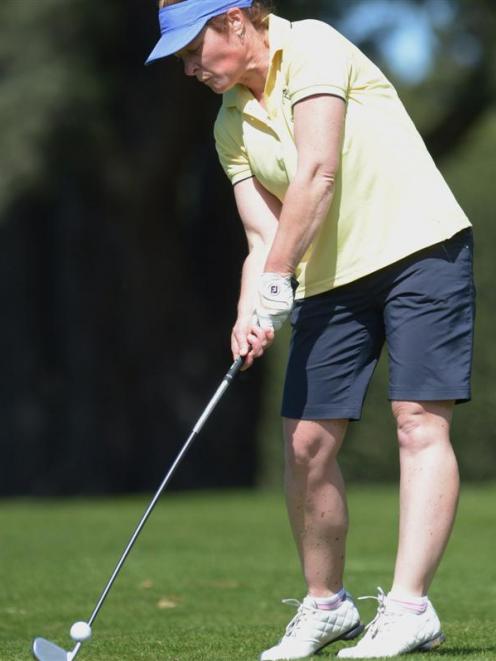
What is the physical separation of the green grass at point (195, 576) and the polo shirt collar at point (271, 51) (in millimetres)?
1541

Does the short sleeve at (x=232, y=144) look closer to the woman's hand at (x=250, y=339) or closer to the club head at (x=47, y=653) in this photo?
the woman's hand at (x=250, y=339)

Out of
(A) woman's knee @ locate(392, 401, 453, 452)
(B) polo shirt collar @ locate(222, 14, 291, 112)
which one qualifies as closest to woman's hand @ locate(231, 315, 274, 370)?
(A) woman's knee @ locate(392, 401, 453, 452)

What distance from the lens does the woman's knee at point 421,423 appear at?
13.3 feet

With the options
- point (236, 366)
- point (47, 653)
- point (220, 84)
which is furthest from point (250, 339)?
point (47, 653)

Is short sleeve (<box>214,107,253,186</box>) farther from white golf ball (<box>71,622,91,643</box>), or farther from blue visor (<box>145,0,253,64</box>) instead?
white golf ball (<box>71,622,91,643</box>)

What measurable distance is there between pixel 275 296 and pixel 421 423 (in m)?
0.52

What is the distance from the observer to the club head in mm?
3756

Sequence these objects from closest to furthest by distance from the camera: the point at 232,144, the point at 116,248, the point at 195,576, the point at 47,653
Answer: the point at 47,653 < the point at 232,144 < the point at 195,576 < the point at 116,248

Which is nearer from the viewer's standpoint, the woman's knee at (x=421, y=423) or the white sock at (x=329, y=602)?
the woman's knee at (x=421, y=423)

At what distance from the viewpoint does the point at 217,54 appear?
4.11 m

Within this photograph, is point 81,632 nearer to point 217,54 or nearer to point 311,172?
point 311,172

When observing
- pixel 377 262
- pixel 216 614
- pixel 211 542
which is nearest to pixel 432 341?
pixel 377 262

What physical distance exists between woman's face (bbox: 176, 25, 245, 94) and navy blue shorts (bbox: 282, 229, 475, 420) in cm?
66

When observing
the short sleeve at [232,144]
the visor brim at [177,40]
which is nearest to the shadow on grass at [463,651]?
the short sleeve at [232,144]
